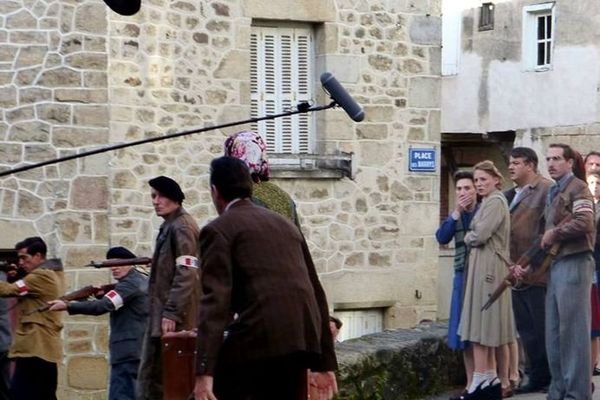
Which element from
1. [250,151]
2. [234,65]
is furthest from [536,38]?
[250,151]

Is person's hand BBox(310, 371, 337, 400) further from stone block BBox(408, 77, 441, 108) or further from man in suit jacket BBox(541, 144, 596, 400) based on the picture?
stone block BBox(408, 77, 441, 108)

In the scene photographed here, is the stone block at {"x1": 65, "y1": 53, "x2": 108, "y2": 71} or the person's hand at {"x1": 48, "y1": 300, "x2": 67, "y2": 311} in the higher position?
the stone block at {"x1": 65, "y1": 53, "x2": 108, "y2": 71}

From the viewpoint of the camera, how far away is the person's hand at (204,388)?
7242 mm

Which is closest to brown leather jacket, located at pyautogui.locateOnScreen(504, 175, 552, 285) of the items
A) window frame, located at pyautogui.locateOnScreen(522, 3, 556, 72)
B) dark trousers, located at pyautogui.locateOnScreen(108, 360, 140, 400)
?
dark trousers, located at pyautogui.locateOnScreen(108, 360, 140, 400)

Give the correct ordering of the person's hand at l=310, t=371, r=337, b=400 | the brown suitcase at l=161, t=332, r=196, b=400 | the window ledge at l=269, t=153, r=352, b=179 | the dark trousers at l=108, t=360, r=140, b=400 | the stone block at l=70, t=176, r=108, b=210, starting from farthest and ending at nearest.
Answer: the window ledge at l=269, t=153, r=352, b=179
the stone block at l=70, t=176, r=108, b=210
the dark trousers at l=108, t=360, r=140, b=400
the brown suitcase at l=161, t=332, r=196, b=400
the person's hand at l=310, t=371, r=337, b=400

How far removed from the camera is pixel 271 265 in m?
7.49

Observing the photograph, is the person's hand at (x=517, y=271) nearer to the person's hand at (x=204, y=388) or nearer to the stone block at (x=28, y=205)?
the person's hand at (x=204, y=388)

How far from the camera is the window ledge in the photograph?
16.9 metres

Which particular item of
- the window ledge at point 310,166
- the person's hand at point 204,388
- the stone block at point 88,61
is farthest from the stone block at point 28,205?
the person's hand at point 204,388

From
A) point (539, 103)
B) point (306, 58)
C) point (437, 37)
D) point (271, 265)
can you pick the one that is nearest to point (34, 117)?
point (306, 58)

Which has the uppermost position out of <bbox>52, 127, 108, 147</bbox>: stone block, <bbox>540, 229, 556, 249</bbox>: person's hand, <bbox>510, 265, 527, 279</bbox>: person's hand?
<bbox>52, 127, 108, 147</bbox>: stone block

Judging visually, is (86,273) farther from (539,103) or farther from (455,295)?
(539,103)

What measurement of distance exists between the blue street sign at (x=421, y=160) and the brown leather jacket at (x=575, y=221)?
23.2 ft

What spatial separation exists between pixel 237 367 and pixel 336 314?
1012cm
